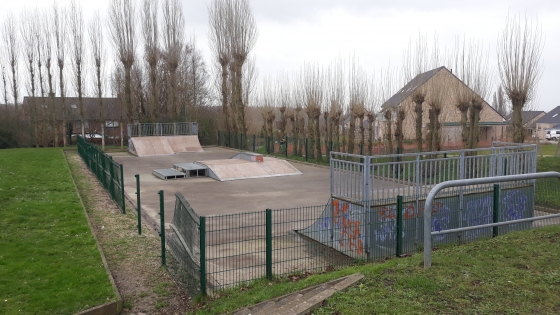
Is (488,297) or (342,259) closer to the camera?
(488,297)

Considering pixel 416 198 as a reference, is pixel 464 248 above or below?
below

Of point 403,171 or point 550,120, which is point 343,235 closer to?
point 403,171

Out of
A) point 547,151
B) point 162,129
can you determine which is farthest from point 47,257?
point 547,151

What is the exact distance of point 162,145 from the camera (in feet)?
99.2

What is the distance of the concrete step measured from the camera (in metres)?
4.31

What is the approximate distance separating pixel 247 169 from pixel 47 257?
11.7 metres

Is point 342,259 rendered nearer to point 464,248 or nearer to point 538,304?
point 464,248

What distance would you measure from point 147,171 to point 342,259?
15.2m

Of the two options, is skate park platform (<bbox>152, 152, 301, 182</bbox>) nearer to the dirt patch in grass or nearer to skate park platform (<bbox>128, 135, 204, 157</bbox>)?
the dirt patch in grass

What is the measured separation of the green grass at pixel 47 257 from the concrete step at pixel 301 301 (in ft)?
6.67

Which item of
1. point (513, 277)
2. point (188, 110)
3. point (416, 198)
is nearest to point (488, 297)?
point (513, 277)

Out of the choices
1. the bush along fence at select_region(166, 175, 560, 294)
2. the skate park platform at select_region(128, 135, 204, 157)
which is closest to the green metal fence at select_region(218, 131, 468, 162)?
the skate park platform at select_region(128, 135, 204, 157)

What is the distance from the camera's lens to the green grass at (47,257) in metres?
5.30

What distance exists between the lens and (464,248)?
6156mm
